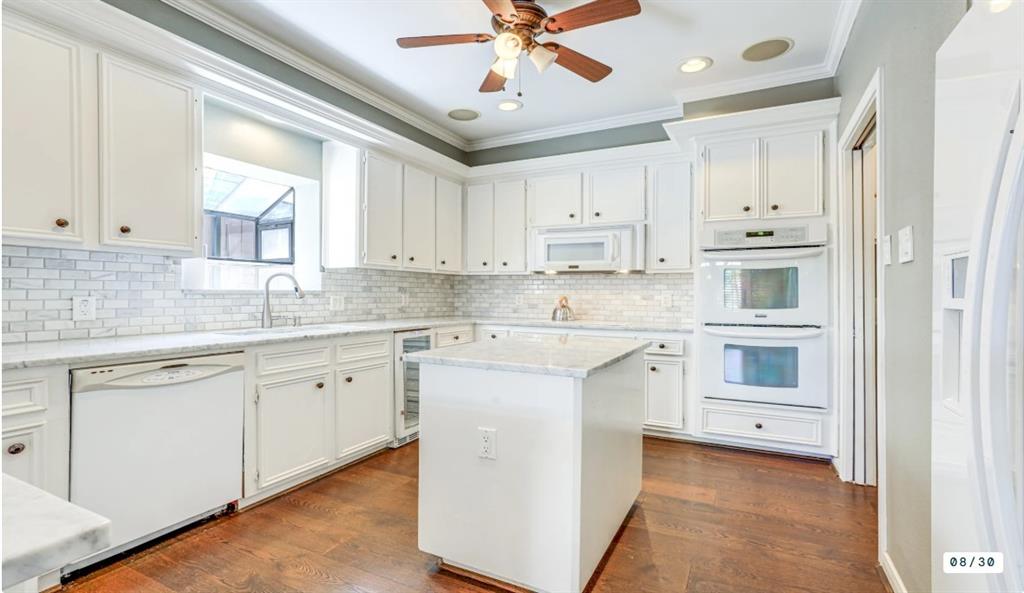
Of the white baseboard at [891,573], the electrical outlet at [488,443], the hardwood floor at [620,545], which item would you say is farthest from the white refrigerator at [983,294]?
the electrical outlet at [488,443]

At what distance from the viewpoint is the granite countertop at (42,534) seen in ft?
1.67

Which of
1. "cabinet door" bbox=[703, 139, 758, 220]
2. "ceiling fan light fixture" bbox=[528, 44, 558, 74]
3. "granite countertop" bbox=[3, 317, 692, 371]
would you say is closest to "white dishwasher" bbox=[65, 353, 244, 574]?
"granite countertop" bbox=[3, 317, 692, 371]

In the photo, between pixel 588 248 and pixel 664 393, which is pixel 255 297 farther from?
pixel 664 393

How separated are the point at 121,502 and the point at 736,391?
350 cm

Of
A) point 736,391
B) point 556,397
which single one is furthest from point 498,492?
point 736,391

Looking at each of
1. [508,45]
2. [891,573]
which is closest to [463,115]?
[508,45]

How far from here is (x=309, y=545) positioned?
7.22ft

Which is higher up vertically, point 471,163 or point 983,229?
point 471,163

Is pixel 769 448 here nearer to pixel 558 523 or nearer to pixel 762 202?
pixel 762 202

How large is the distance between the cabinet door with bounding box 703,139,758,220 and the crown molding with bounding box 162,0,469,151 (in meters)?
2.40

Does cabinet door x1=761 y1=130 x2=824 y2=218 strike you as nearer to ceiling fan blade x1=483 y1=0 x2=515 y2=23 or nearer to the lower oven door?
the lower oven door

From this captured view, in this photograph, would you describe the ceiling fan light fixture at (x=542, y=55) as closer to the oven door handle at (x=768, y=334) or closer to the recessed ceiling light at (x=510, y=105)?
the recessed ceiling light at (x=510, y=105)

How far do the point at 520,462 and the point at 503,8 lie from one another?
199cm

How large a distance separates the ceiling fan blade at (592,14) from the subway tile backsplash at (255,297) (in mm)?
2356
